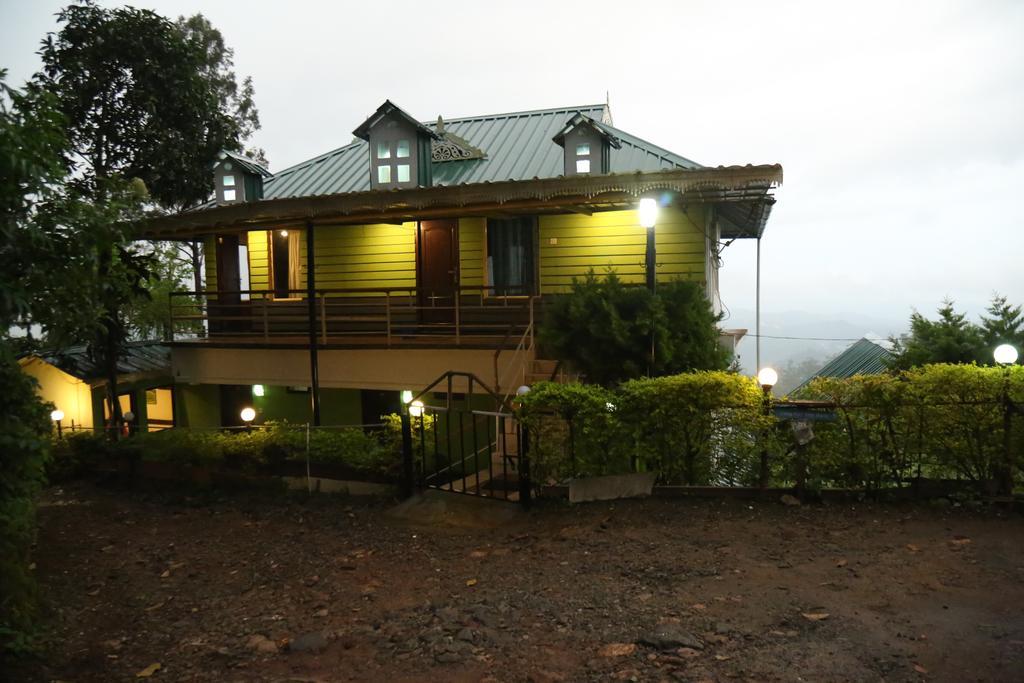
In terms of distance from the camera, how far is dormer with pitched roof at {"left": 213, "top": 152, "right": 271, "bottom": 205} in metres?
16.6

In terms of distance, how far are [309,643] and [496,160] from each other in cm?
1326

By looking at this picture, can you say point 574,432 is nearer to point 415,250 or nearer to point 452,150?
point 415,250

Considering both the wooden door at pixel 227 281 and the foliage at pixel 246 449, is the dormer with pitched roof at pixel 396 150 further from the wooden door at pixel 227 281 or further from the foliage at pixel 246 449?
the foliage at pixel 246 449

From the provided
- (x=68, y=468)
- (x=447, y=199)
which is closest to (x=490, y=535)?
(x=447, y=199)

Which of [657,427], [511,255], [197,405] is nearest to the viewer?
[657,427]

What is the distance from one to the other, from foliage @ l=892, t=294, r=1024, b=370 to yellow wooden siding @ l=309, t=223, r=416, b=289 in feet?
34.0

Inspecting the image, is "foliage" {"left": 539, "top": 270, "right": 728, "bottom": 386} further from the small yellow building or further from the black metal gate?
the small yellow building

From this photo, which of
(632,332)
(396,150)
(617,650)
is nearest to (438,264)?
(396,150)

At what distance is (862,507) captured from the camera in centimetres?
722

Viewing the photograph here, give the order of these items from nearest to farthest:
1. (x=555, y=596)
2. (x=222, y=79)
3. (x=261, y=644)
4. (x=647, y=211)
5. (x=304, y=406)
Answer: (x=261, y=644), (x=555, y=596), (x=647, y=211), (x=304, y=406), (x=222, y=79)

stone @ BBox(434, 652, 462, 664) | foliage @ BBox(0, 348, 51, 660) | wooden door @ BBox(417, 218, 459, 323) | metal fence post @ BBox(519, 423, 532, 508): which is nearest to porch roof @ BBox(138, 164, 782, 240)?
wooden door @ BBox(417, 218, 459, 323)

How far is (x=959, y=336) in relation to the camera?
11.1 metres

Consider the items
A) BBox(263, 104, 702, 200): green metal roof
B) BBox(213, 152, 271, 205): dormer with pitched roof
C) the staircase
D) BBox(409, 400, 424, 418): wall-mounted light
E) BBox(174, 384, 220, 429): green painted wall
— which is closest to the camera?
BBox(409, 400, 424, 418): wall-mounted light

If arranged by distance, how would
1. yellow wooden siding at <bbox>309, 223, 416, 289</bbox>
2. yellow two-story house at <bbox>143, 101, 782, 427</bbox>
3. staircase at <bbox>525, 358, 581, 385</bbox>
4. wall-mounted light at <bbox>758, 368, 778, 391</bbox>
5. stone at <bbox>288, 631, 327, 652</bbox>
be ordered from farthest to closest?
yellow wooden siding at <bbox>309, 223, 416, 289</bbox> → yellow two-story house at <bbox>143, 101, 782, 427</bbox> → staircase at <bbox>525, 358, 581, 385</bbox> → wall-mounted light at <bbox>758, 368, 778, 391</bbox> → stone at <bbox>288, 631, 327, 652</bbox>
